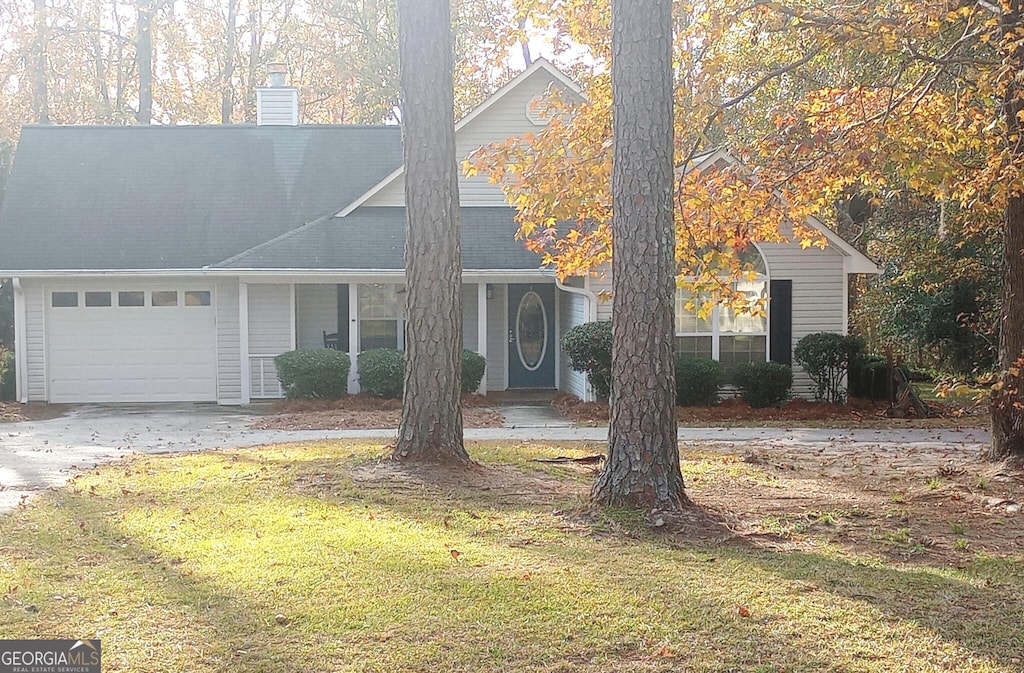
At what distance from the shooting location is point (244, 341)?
2011cm

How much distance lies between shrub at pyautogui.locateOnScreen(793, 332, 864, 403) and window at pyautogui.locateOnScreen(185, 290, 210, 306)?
10937 millimetres

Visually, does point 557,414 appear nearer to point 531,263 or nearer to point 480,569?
point 531,263

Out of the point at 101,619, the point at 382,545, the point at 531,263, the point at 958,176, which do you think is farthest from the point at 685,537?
the point at 531,263

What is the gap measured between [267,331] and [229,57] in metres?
19.4

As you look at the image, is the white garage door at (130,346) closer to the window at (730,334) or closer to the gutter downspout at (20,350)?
the gutter downspout at (20,350)

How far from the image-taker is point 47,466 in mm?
12172

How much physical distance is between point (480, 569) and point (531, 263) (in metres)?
13.5

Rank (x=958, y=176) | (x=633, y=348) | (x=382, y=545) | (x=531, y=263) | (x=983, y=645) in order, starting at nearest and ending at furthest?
(x=983, y=645) → (x=382, y=545) → (x=633, y=348) → (x=958, y=176) → (x=531, y=263)

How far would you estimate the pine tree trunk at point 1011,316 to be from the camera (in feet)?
→ 35.1

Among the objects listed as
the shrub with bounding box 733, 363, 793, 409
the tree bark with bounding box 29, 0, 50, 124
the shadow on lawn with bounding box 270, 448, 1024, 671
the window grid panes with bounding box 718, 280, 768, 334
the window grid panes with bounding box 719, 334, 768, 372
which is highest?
the tree bark with bounding box 29, 0, 50, 124

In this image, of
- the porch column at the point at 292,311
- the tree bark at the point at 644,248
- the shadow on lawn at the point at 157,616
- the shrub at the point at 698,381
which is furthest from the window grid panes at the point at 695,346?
the shadow on lawn at the point at 157,616

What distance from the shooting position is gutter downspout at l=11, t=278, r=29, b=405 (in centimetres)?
2023

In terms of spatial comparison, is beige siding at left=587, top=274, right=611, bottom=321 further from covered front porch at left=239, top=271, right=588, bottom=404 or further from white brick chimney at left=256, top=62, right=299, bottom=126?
white brick chimney at left=256, top=62, right=299, bottom=126

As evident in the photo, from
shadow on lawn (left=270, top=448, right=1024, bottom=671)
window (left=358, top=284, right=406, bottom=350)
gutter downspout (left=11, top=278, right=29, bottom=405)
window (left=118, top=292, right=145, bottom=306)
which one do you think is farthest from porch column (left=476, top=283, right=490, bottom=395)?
shadow on lawn (left=270, top=448, right=1024, bottom=671)
